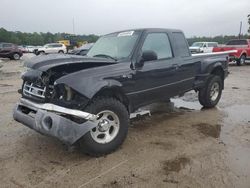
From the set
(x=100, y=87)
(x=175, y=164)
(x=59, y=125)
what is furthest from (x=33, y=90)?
(x=175, y=164)

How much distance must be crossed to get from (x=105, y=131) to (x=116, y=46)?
1.77 m

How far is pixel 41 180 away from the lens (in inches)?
141

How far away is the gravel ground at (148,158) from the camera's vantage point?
11.7 ft

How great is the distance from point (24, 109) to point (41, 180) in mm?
1544

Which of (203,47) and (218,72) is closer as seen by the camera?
(218,72)

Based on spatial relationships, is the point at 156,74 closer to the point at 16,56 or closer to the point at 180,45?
the point at 180,45

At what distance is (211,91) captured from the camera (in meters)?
7.36

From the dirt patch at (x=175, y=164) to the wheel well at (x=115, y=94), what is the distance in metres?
1.24

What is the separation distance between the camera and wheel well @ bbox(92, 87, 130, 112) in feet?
14.1

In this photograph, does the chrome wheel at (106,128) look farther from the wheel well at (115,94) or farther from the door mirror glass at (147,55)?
the door mirror glass at (147,55)

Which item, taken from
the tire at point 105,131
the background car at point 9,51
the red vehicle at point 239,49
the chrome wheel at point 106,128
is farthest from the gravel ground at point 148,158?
the background car at point 9,51

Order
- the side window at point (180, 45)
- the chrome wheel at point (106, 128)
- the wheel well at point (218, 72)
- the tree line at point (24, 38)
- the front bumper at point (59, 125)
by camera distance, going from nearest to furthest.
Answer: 1. the front bumper at point (59, 125)
2. the chrome wheel at point (106, 128)
3. the side window at point (180, 45)
4. the wheel well at point (218, 72)
5. the tree line at point (24, 38)

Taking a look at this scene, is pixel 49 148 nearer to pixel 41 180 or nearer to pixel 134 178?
pixel 41 180

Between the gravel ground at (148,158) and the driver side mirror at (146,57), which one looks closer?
the gravel ground at (148,158)
